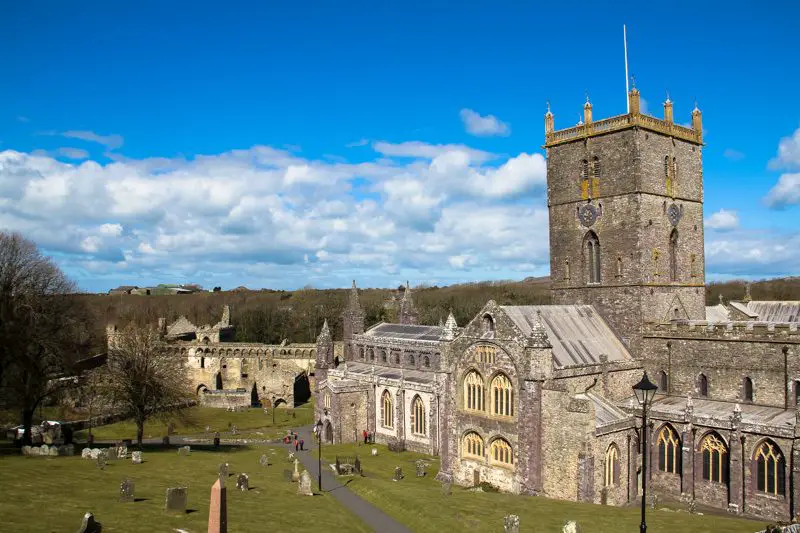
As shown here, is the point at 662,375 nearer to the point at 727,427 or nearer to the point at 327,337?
the point at 727,427

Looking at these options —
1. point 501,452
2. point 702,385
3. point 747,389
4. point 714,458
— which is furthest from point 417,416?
point 747,389

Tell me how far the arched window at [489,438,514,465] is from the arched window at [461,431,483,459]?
0.90 m

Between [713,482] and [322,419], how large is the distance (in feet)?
110

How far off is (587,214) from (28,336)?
3637 centimetres

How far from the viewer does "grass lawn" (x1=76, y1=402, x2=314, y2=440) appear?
61.6 metres

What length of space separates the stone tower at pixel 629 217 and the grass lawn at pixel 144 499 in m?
21.8

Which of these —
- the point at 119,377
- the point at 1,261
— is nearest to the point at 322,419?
the point at 119,377

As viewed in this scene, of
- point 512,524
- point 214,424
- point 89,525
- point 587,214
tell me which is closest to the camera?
point 89,525

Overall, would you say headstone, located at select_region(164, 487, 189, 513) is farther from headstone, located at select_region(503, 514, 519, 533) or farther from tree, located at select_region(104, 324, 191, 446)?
tree, located at select_region(104, 324, 191, 446)

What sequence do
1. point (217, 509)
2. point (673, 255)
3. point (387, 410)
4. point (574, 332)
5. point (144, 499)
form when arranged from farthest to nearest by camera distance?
1. point (387, 410)
2. point (673, 255)
3. point (574, 332)
4. point (144, 499)
5. point (217, 509)

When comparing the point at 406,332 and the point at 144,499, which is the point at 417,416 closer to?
the point at 406,332

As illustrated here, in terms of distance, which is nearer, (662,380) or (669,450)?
(669,450)

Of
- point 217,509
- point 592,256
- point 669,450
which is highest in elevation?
point 592,256

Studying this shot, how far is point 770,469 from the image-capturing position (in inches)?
1280
